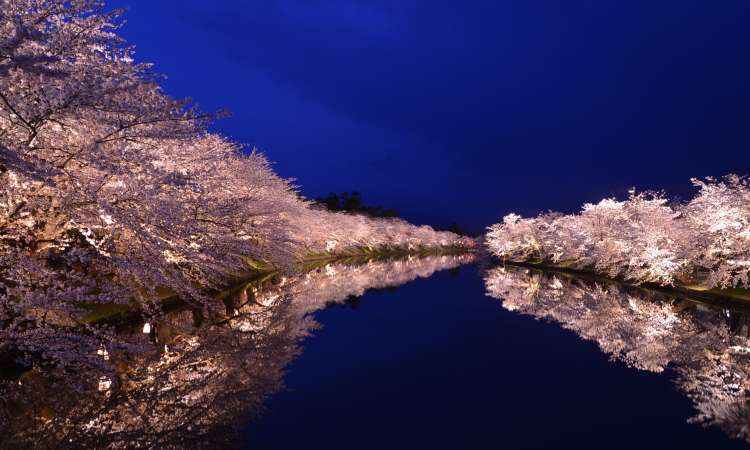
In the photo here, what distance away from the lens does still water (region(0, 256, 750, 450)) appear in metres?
8.28

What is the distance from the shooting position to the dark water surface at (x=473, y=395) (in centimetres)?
853

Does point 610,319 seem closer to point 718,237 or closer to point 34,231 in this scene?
point 718,237

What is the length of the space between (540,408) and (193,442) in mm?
6888

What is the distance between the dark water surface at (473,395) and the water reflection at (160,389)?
75cm

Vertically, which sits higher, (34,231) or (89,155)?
(89,155)

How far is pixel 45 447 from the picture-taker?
7.06 m

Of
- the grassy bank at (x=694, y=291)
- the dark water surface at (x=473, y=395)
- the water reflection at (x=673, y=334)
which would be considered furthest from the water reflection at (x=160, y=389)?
the grassy bank at (x=694, y=291)

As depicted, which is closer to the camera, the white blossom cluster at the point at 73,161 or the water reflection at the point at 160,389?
the water reflection at the point at 160,389

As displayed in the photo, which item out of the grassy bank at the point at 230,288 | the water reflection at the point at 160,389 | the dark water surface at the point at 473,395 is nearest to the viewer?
the water reflection at the point at 160,389

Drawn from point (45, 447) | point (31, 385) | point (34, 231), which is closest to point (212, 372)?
point (31, 385)

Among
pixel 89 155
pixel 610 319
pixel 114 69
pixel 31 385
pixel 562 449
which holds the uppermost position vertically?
pixel 114 69

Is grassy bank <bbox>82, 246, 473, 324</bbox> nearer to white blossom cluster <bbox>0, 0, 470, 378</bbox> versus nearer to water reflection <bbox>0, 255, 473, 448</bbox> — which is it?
water reflection <bbox>0, 255, 473, 448</bbox>

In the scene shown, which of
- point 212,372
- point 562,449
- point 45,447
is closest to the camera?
point 45,447

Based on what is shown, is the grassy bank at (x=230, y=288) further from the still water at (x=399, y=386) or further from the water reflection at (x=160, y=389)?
the still water at (x=399, y=386)
